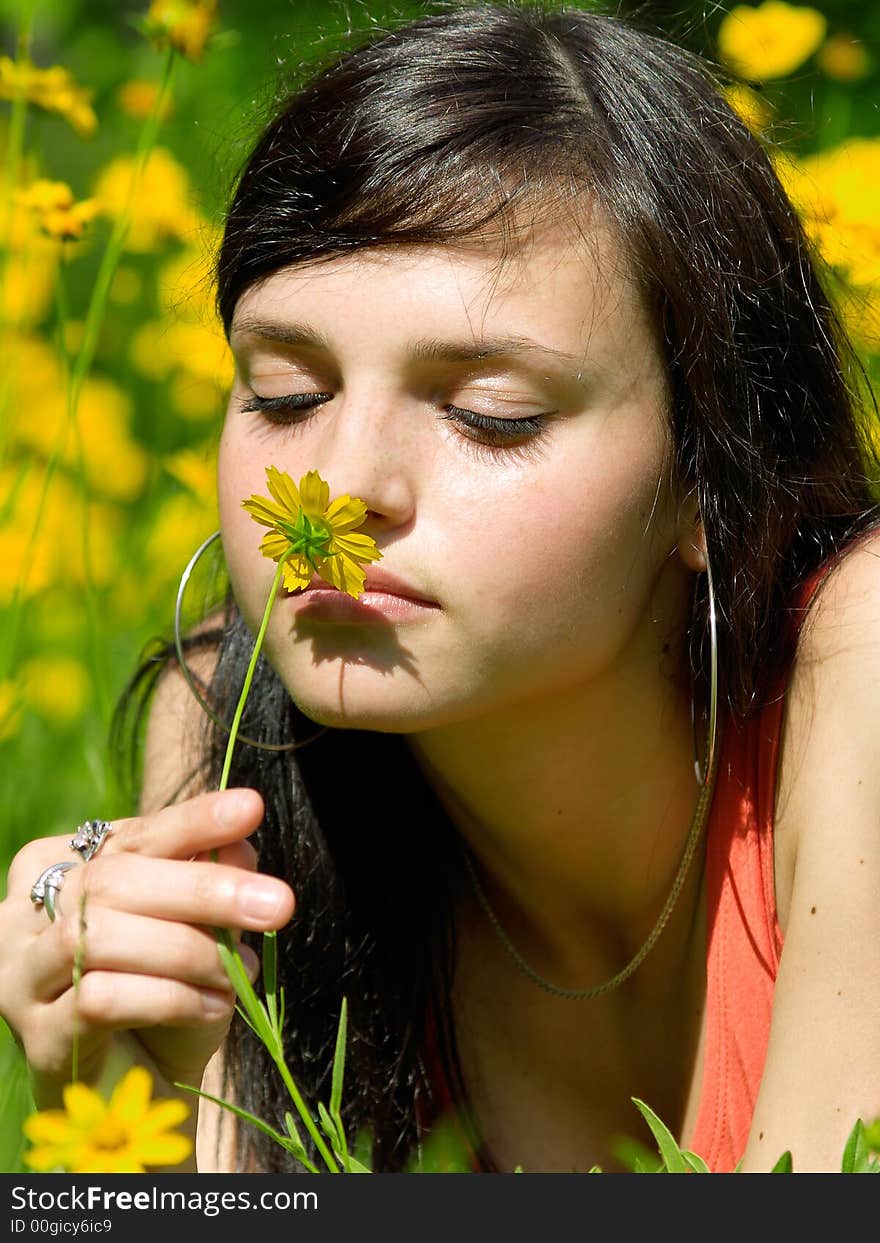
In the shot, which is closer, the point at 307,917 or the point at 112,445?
the point at 307,917

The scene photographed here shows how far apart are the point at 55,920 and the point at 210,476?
3.03 feet

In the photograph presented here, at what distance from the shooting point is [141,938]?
1.01 metres

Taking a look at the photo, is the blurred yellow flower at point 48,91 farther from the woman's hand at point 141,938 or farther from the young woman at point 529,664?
the woman's hand at point 141,938

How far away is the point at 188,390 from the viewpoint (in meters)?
2.42

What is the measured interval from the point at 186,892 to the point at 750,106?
1.08 m

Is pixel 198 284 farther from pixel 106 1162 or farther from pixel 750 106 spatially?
pixel 106 1162

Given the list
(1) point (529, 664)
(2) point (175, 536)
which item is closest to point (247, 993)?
(1) point (529, 664)

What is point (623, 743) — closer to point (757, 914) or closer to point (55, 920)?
point (757, 914)

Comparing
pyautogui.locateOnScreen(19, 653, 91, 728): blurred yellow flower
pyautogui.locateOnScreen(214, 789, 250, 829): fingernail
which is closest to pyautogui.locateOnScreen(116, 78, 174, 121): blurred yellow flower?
pyautogui.locateOnScreen(19, 653, 91, 728): blurred yellow flower

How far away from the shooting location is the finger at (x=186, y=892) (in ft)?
3.13

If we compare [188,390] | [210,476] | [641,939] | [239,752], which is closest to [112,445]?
[188,390]

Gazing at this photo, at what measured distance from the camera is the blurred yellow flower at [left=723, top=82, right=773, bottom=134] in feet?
4.91

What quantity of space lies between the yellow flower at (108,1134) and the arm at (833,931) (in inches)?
18.8

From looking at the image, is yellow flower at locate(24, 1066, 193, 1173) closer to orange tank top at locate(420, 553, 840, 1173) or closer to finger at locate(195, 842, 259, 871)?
finger at locate(195, 842, 259, 871)
